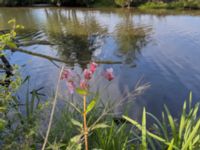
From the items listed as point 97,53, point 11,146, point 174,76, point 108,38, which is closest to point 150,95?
point 174,76

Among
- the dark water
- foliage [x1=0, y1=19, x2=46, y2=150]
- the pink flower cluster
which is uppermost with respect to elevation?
the pink flower cluster

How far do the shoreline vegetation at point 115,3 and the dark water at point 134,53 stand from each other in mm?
6501

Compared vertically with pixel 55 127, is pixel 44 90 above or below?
below

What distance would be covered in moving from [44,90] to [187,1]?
20.3 metres

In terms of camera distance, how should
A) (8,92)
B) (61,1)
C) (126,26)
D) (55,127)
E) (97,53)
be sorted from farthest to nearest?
(61,1), (126,26), (97,53), (55,127), (8,92)

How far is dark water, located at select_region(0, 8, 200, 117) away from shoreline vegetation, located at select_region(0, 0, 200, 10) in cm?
650

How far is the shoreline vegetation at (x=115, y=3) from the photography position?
24.5 meters

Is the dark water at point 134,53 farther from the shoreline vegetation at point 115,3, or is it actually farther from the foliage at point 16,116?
the shoreline vegetation at point 115,3

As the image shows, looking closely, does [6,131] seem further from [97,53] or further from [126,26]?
[126,26]

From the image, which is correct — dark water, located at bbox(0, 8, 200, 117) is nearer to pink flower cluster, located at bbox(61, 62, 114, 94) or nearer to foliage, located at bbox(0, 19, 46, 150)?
foliage, located at bbox(0, 19, 46, 150)

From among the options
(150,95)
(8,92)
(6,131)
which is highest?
(8,92)

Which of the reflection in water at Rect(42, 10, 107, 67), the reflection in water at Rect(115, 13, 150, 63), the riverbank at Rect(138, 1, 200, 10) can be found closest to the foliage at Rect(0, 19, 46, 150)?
the reflection in water at Rect(42, 10, 107, 67)

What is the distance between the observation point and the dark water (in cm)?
759

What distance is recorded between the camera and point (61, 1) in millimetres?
30109
